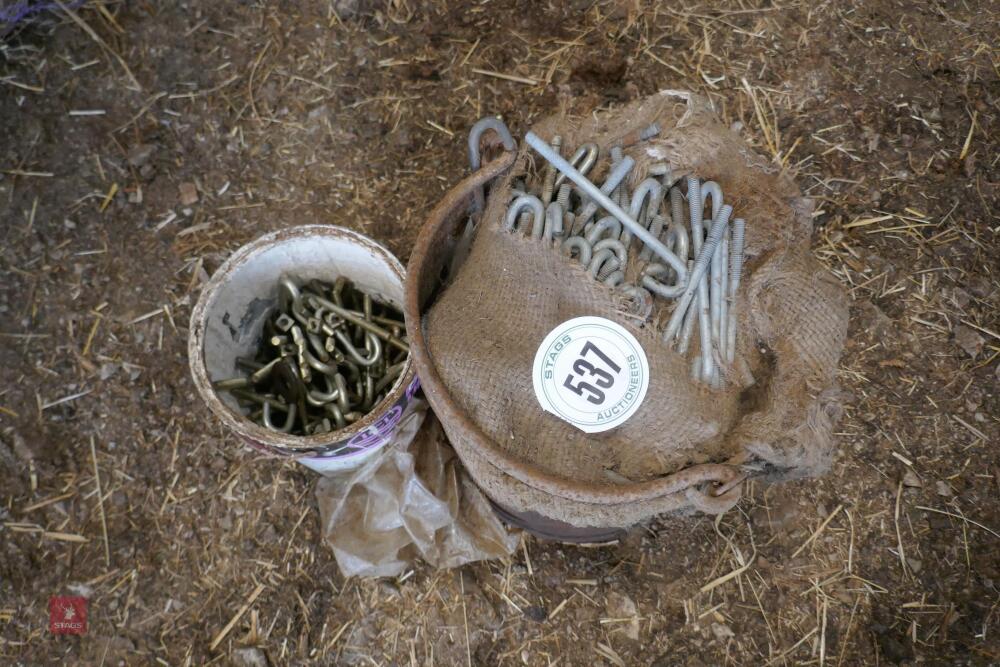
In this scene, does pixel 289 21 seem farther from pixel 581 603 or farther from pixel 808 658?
pixel 808 658

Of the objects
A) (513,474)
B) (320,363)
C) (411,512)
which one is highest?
(513,474)

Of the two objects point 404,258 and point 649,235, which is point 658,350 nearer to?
point 649,235

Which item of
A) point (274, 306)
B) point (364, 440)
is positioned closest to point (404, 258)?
point (274, 306)

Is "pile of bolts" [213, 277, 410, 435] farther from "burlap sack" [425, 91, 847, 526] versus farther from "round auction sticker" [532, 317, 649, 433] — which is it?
"round auction sticker" [532, 317, 649, 433]

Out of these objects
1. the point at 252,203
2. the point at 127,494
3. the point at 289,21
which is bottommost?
the point at 127,494

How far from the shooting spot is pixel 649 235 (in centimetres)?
102

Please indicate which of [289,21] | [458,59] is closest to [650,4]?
[458,59]

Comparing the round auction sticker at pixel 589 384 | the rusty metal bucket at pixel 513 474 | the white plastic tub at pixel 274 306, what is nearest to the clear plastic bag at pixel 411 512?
the white plastic tub at pixel 274 306

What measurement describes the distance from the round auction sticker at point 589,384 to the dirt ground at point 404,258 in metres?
0.70

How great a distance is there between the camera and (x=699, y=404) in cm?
103

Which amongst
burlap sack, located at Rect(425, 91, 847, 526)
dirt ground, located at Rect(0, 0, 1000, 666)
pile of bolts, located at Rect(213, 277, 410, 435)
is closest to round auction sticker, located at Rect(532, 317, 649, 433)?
burlap sack, located at Rect(425, 91, 847, 526)

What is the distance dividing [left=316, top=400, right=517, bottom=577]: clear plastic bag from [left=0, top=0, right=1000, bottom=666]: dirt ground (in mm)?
99

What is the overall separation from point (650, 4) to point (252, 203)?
1210 mm

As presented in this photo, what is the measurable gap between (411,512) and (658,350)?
70cm
